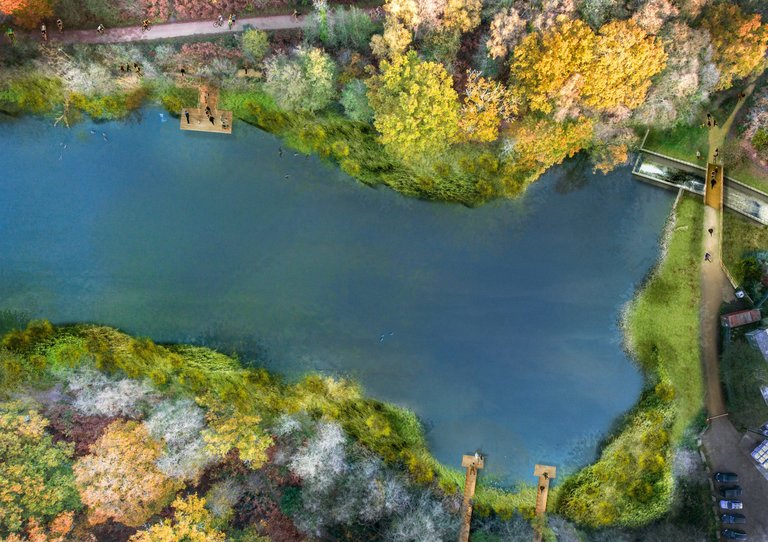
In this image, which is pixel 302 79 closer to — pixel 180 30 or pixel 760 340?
pixel 180 30

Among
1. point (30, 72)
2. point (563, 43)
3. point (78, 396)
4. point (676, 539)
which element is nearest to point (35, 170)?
point (30, 72)

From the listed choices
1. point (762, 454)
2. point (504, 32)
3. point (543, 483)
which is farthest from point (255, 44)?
point (762, 454)

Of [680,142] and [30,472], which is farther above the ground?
[680,142]

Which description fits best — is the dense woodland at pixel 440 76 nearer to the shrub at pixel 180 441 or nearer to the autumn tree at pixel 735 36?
the autumn tree at pixel 735 36

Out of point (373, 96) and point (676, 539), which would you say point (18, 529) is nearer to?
point (373, 96)

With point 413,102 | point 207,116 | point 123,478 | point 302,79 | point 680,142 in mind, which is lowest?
point 123,478

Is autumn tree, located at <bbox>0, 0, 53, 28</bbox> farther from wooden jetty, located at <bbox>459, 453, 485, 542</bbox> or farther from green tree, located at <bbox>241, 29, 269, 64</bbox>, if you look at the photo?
wooden jetty, located at <bbox>459, 453, 485, 542</bbox>
